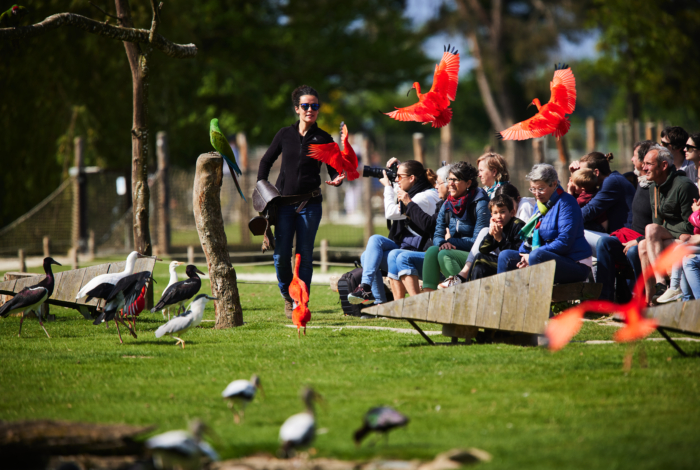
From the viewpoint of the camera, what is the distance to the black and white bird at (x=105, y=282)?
7.19 m

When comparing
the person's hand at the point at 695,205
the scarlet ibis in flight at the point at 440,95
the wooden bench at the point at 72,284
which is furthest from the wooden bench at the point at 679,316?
the wooden bench at the point at 72,284

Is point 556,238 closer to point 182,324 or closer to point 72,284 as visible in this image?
point 182,324

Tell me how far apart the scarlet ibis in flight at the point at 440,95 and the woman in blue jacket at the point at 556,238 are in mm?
1819

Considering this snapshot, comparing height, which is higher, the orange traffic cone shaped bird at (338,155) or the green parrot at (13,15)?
the green parrot at (13,15)

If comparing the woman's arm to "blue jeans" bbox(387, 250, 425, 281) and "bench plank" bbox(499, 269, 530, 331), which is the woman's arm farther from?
"bench plank" bbox(499, 269, 530, 331)

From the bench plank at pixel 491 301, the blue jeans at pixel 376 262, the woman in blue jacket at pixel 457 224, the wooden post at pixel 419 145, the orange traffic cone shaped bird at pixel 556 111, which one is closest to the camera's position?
the bench plank at pixel 491 301

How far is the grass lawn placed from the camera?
12.8 feet

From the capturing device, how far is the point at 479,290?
6008 millimetres

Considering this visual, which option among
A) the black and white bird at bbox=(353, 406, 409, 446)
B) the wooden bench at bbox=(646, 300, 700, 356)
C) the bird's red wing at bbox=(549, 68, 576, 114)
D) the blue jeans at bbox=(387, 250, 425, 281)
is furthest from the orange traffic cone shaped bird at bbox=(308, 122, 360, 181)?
the black and white bird at bbox=(353, 406, 409, 446)

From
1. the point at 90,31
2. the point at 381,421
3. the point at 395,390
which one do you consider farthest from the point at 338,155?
the point at 381,421

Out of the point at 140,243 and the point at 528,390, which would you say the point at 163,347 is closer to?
the point at 140,243

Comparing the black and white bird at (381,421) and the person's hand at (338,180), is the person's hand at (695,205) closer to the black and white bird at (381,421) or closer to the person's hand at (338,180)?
the person's hand at (338,180)

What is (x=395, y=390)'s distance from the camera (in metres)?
5.02

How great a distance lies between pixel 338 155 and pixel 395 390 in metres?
3.56
